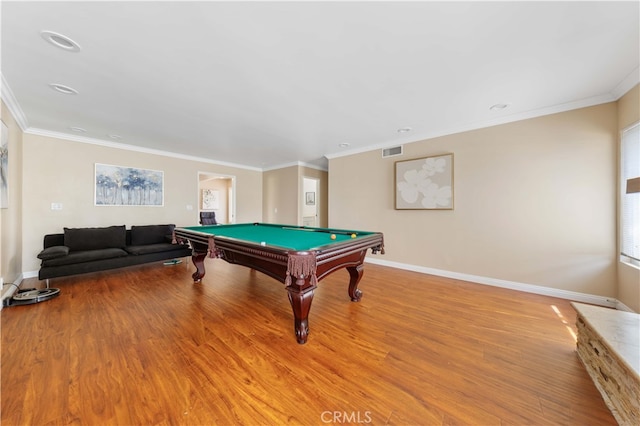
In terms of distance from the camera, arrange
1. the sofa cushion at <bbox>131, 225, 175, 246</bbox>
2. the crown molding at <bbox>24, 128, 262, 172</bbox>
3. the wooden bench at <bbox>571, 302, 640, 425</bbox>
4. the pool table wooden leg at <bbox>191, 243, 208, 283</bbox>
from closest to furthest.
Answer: the wooden bench at <bbox>571, 302, 640, 425</bbox>, the pool table wooden leg at <bbox>191, 243, 208, 283</bbox>, the crown molding at <bbox>24, 128, 262, 172</bbox>, the sofa cushion at <bbox>131, 225, 175, 246</bbox>

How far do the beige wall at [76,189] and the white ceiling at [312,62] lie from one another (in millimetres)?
531

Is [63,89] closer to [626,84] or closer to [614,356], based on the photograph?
[614,356]

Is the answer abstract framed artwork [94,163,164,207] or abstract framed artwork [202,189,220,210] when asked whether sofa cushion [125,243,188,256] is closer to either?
abstract framed artwork [94,163,164,207]

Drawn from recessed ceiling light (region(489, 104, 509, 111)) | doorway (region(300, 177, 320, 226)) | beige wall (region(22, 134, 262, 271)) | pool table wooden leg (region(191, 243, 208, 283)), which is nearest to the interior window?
recessed ceiling light (region(489, 104, 509, 111))

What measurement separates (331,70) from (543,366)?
117 inches

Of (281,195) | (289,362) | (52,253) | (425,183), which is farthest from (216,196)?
(289,362)

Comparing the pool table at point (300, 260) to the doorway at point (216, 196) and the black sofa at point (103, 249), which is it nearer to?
the black sofa at point (103, 249)

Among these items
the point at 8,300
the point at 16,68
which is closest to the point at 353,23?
the point at 16,68

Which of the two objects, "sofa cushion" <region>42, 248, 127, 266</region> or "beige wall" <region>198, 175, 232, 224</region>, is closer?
"sofa cushion" <region>42, 248, 127, 266</region>

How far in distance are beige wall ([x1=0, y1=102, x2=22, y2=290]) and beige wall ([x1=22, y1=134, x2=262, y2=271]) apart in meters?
0.26

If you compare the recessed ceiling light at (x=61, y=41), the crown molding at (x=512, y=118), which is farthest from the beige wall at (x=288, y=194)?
the recessed ceiling light at (x=61, y=41)

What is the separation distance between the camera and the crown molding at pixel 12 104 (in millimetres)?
2418

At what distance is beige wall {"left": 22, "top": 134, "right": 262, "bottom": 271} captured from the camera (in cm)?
374

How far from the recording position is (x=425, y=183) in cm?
406
